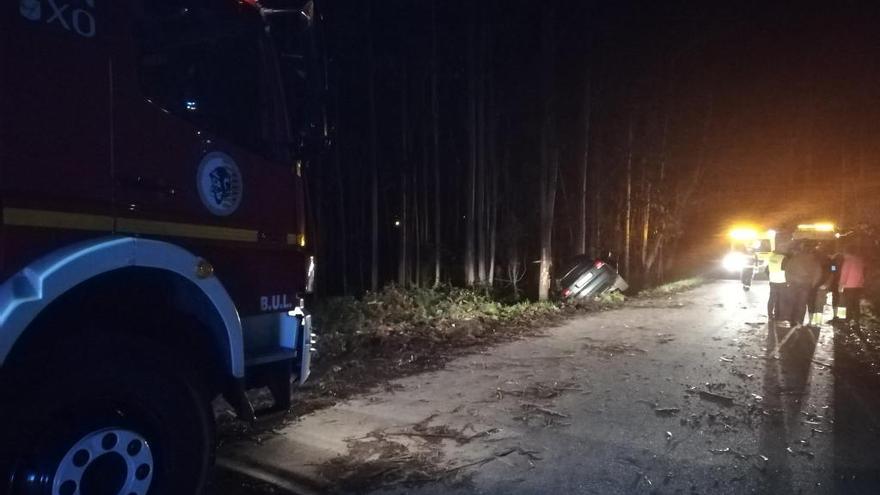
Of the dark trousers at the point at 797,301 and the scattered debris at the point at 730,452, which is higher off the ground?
the dark trousers at the point at 797,301

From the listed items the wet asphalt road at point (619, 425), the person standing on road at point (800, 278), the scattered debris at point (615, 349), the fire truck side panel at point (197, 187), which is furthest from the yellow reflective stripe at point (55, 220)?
the person standing on road at point (800, 278)

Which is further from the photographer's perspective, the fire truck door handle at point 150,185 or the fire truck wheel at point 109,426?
the fire truck door handle at point 150,185

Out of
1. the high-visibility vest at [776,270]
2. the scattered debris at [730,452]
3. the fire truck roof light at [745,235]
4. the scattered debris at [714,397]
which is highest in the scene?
the fire truck roof light at [745,235]

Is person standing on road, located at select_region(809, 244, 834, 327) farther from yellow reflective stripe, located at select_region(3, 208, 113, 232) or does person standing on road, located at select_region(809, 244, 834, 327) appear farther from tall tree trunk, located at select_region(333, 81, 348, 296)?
tall tree trunk, located at select_region(333, 81, 348, 296)

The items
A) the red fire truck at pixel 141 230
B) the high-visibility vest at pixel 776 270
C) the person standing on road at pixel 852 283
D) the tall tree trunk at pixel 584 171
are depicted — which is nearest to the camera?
the red fire truck at pixel 141 230

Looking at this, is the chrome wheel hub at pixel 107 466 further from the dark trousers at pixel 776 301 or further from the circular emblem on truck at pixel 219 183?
the dark trousers at pixel 776 301

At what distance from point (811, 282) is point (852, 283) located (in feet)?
5.26

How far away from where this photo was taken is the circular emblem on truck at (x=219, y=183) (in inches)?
149

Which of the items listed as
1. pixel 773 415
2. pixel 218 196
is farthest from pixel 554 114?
pixel 218 196

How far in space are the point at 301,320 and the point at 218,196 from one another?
111cm

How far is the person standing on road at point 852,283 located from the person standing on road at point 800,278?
4.02 feet

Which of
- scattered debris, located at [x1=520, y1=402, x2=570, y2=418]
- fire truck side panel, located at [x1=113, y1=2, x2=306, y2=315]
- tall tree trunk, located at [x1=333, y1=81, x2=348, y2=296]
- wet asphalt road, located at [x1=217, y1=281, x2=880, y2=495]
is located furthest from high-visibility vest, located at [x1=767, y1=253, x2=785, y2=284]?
tall tree trunk, located at [x1=333, y1=81, x2=348, y2=296]

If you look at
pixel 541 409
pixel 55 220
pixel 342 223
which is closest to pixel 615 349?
pixel 541 409

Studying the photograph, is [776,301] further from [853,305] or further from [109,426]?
[109,426]
